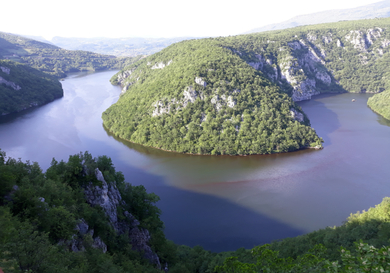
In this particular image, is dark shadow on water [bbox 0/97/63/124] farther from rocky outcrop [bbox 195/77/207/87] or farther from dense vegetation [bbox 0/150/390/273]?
dense vegetation [bbox 0/150/390/273]

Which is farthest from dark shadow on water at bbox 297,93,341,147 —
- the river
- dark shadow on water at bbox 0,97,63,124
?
dark shadow on water at bbox 0,97,63,124

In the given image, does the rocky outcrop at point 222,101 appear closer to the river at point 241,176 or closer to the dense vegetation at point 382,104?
the river at point 241,176

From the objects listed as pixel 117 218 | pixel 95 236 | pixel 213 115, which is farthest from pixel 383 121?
pixel 95 236

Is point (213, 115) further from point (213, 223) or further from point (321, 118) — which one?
point (321, 118)

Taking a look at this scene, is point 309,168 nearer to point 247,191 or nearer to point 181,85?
point 247,191

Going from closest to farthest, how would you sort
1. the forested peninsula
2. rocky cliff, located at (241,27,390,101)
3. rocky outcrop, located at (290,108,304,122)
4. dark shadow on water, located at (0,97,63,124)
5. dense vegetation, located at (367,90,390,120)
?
the forested peninsula
rocky outcrop, located at (290,108,304,122)
dark shadow on water, located at (0,97,63,124)
dense vegetation, located at (367,90,390,120)
rocky cliff, located at (241,27,390,101)

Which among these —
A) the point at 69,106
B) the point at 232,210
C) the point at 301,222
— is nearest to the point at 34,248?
the point at 232,210

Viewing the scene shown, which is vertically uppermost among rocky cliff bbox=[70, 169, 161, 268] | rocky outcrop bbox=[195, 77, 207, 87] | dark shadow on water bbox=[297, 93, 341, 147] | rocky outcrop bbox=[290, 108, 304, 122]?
rocky outcrop bbox=[195, 77, 207, 87]
